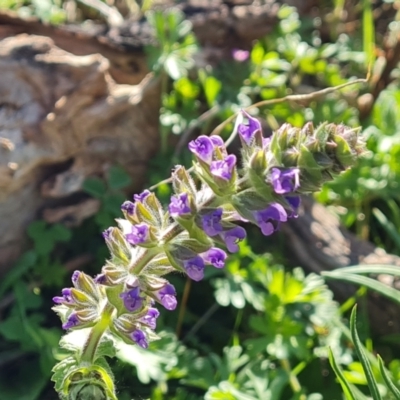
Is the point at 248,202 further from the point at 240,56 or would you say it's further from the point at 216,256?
the point at 240,56

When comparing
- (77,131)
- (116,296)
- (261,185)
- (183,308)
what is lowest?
(183,308)

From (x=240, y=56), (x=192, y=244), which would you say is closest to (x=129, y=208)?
(x=192, y=244)

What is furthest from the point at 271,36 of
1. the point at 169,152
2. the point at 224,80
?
the point at 169,152

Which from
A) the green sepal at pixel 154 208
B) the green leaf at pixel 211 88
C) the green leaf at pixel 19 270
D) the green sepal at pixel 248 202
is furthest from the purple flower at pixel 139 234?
the green leaf at pixel 211 88

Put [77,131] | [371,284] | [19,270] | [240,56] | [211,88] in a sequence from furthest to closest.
Answer: [240,56] → [211,88] → [77,131] → [19,270] → [371,284]

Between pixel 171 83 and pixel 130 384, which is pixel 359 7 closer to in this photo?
pixel 171 83

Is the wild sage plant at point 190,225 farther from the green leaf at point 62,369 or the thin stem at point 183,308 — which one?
the thin stem at point 183,308

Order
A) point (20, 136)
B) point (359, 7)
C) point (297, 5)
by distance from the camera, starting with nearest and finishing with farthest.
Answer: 1. point (20, 136)
2. point (297, 5)
3. point (359, 7)
